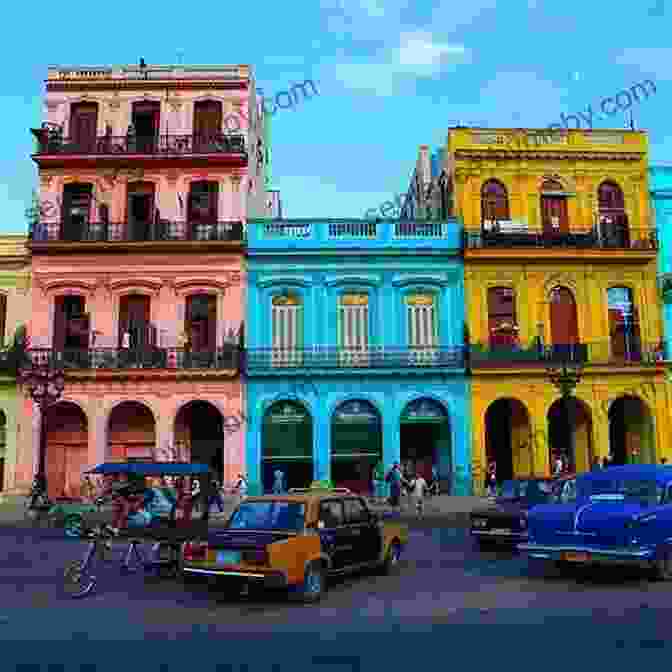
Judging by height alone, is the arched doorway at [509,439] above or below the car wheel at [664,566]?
above

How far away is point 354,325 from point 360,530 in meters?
17.5

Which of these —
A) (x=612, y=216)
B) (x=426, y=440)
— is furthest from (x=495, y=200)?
(x=426, y=440)

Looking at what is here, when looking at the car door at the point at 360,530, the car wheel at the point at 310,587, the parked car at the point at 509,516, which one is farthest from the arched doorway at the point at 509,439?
the car wheel at the point at 310,587

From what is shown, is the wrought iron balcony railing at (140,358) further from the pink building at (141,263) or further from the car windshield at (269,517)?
the car windshield at (269,517)

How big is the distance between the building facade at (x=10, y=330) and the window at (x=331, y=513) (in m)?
19.9

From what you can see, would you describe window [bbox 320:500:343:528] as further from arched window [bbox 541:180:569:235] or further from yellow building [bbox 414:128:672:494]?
arched window [bbox 541:180:569:235]

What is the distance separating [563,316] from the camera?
28.8 metres

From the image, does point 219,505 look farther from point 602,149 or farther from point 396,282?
point 602,149

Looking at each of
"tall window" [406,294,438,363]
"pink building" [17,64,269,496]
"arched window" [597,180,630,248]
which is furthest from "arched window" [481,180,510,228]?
"pink building" [17,64,269,496]

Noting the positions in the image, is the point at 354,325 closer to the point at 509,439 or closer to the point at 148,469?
the point at 509,439

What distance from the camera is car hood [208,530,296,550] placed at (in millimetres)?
9172

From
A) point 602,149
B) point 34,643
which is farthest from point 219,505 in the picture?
point 602,149

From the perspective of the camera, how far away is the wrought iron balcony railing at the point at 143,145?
2884 centimetres

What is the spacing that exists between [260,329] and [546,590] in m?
19.3
